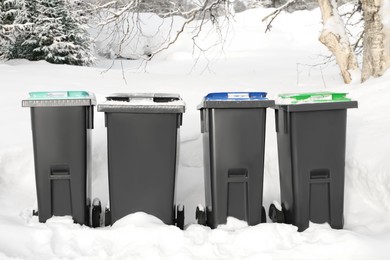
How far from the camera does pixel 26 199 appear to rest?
12.1ft

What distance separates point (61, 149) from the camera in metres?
3.07

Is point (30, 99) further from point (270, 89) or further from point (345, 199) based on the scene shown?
point (270, 89)

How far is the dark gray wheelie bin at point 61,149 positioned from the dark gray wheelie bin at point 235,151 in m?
0.91

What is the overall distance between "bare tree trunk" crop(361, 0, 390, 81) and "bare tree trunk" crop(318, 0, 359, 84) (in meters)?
0.43

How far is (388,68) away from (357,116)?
1645 mm

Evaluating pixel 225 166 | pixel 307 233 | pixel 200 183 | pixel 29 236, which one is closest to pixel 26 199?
pixel 29 236

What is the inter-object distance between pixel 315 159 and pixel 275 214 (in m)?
0.54

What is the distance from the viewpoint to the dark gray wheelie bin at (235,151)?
3.03 meters

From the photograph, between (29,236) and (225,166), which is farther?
(225,166)

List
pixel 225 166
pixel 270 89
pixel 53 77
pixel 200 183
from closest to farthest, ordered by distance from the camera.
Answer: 1. pixel 225 166
2. pixel 200 183
3. pixel 270 89
4. pixel 53 77

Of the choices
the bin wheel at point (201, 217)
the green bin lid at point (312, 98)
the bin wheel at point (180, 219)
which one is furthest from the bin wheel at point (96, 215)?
the green bin lid at point (312, 98)

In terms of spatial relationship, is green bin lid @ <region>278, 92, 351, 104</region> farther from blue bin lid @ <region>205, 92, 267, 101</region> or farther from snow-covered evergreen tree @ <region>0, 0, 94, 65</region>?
snow-covered evergreen tree @ <region>0, 0, 94, 65</region>

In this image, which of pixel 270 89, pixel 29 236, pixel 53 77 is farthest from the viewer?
pixel 53 77

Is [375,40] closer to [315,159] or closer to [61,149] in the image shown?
[315,159]
